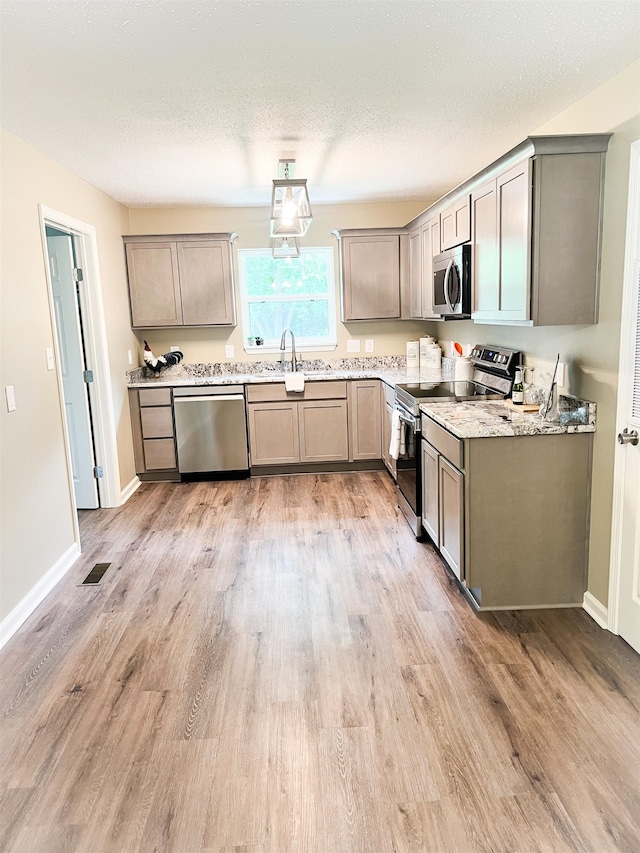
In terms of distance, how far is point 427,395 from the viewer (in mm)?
3744

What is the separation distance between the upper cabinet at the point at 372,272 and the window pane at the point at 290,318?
1.14ft

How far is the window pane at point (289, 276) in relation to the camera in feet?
18.4

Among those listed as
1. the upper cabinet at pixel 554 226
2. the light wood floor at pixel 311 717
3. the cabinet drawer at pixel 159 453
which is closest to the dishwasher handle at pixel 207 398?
the cabinet drawer at pixel 159 453

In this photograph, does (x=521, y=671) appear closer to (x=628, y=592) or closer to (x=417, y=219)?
(x=628, y=592)

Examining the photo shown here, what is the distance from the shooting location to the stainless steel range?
3535mm

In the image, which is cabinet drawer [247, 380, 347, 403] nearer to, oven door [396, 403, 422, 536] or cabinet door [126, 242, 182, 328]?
cabinet door [126, 242, 182, 328]

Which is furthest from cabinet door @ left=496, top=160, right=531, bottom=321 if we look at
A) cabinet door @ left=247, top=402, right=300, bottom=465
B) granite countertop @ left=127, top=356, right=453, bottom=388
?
cabinet door @ left=247, top=402, right=300, bottom=465

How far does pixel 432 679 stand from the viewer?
2297 mm

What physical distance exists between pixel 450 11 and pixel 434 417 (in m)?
1.82

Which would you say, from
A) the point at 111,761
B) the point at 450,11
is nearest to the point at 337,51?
the point at 450,11

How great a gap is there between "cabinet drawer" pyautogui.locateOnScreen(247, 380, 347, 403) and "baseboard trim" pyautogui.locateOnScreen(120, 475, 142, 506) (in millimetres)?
1269

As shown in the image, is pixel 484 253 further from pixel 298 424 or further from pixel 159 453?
pixel 159 453

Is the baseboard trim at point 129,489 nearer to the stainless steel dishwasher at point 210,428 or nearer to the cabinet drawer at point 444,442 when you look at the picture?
the stainless steel dishwasher at point 210,428

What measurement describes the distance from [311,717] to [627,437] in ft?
5.61
